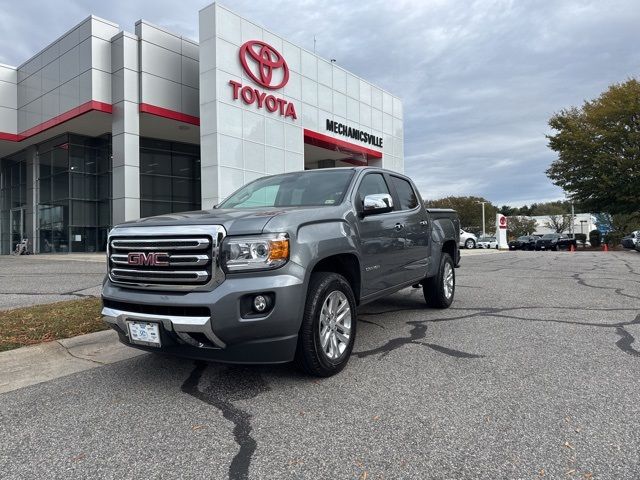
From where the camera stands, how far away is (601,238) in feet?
125

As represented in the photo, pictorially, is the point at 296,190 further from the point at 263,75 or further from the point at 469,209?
the point at 469,209

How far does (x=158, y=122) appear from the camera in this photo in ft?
69.9

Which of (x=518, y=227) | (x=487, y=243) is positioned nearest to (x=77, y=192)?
(x=487, y=243)

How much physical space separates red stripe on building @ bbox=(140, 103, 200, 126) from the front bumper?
17978mm

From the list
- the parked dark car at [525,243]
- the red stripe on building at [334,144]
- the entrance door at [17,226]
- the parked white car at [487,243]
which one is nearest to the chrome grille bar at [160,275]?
the red stripe on building at [334,144]

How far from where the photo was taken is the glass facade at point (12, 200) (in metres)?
27.7

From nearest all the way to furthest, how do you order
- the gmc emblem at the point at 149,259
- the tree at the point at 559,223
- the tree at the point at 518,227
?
the gmc emblem at the point at 149,259, the tree at the point at 559,223, the tree at the point at 518,227

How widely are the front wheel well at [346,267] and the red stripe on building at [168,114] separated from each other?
17.7 m

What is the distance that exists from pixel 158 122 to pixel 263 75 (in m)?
5.31

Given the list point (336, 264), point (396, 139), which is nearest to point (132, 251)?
point (336, 264)

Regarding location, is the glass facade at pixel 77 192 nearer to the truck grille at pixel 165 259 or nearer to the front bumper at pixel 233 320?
the truck grille at pixel 165 259

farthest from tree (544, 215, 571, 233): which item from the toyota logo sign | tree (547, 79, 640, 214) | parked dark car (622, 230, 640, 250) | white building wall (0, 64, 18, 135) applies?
white building wall (0, 64, 18, 135)

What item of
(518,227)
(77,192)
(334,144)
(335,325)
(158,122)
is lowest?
(335,325)

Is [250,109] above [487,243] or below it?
above
